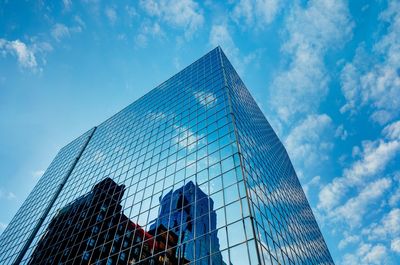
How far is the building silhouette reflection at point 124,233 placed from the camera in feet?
71.8

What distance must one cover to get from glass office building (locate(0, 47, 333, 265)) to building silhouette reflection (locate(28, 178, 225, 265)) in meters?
0.11

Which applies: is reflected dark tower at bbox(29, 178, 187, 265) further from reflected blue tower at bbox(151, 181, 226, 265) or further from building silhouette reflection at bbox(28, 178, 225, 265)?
reflected blue tower at bbox(151, 181, 226, 265)

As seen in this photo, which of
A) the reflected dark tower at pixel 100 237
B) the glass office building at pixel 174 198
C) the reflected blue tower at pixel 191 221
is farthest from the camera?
the reflected dark tower at pixel 100 237

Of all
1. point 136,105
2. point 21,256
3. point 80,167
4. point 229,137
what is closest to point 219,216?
point 229,137

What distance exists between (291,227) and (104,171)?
2823 cm

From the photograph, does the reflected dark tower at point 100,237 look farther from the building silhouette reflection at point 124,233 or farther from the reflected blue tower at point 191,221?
the reflected blue tower at point 191,221

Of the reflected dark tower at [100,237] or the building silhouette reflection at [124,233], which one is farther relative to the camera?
the reflected dark tower at [100,237]

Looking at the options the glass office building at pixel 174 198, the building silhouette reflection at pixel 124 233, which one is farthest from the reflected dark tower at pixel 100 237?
the glass office building at pixel 174 198

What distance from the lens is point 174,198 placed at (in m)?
27.8

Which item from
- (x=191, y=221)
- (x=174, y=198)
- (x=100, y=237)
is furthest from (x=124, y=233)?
(x=191, y=221)

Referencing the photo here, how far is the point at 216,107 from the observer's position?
35281mm

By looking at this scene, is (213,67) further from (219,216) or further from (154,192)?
(219,216)

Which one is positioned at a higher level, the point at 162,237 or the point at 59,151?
the point at 59,151

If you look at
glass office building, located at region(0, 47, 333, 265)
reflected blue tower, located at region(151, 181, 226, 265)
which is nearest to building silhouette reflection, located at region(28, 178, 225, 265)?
reflected blue tower, located at region(151, 181, 226, 265)
